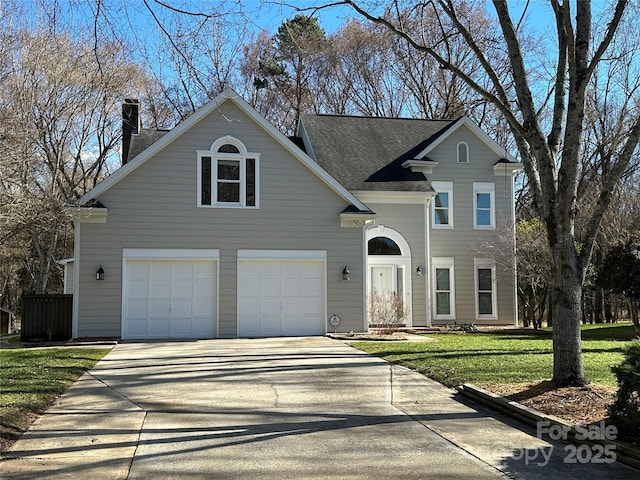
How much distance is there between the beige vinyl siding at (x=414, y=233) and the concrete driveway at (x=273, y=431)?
9.55 meters

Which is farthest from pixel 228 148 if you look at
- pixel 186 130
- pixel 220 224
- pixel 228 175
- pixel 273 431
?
pixel 273 431

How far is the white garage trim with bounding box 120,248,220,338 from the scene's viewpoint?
16094mm

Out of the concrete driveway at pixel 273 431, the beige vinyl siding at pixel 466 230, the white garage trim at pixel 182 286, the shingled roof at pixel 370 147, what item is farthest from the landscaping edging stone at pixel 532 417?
the beige vinyl siding at pixel 466 230

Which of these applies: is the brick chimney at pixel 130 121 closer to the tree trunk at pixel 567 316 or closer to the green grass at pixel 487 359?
the green grass at pixel 487 359

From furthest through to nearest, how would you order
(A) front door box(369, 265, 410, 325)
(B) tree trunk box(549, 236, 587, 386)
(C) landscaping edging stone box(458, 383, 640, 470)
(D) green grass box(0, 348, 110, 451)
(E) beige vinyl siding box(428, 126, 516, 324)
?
(E) beige vinyl siding box(428, 126, 516, 324), (A) front door box(369, 265, 410, 325), (B) tree trunk box(549, 236, 587, 386), (D) green grass box(0, 348, 110, 451), (C) landscaping edging stone box(458, 383, 640, 470)

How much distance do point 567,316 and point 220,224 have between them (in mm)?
10767

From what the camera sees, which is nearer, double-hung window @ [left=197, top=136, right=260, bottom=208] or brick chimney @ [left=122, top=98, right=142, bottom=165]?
double-hung window @ [left=197, top=136, right=260, bottom=208]

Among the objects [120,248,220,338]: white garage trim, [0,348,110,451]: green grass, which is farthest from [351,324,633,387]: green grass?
[0,348,110,451]: green grass

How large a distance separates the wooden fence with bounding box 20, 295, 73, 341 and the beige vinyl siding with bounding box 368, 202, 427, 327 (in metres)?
9.68

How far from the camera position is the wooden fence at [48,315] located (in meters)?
16.1

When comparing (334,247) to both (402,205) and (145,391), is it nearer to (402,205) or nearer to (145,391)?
(402,205)

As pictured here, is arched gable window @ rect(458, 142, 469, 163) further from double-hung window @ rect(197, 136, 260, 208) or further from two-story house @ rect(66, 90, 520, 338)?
double-hung window @ rect(197, 136, 260, 208)

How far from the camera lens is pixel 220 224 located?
16.7 m

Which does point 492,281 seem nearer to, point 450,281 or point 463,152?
point 450,281
